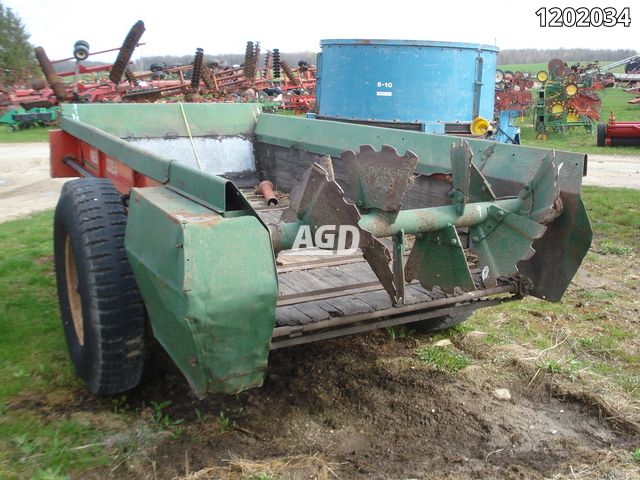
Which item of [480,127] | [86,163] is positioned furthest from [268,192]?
[480,127]

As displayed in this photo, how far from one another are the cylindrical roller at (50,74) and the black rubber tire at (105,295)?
11.6 m

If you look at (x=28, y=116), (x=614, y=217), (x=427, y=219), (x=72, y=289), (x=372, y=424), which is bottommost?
(x=372, y=424)

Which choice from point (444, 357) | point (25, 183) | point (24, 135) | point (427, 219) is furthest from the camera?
point (24, 135)

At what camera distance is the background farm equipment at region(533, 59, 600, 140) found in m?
17.0

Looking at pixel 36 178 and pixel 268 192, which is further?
pixel 36 178

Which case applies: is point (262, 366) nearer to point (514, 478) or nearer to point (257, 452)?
point (257, 452)

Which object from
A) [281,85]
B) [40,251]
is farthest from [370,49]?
[281,85]

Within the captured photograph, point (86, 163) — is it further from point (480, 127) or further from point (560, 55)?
point (560, 55)

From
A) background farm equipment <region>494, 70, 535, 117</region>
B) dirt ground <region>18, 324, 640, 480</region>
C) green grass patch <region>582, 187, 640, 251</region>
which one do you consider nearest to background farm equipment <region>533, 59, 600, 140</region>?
background farm equipment <region>494, 70, 535, 117</region>

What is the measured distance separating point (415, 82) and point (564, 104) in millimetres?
11273

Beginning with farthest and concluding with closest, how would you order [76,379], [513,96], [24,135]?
[513,96] < [24,135] < [76,379]

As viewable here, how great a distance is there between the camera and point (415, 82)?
24.0 feet

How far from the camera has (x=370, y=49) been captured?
7402 millimetres

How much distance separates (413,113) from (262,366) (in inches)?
221
